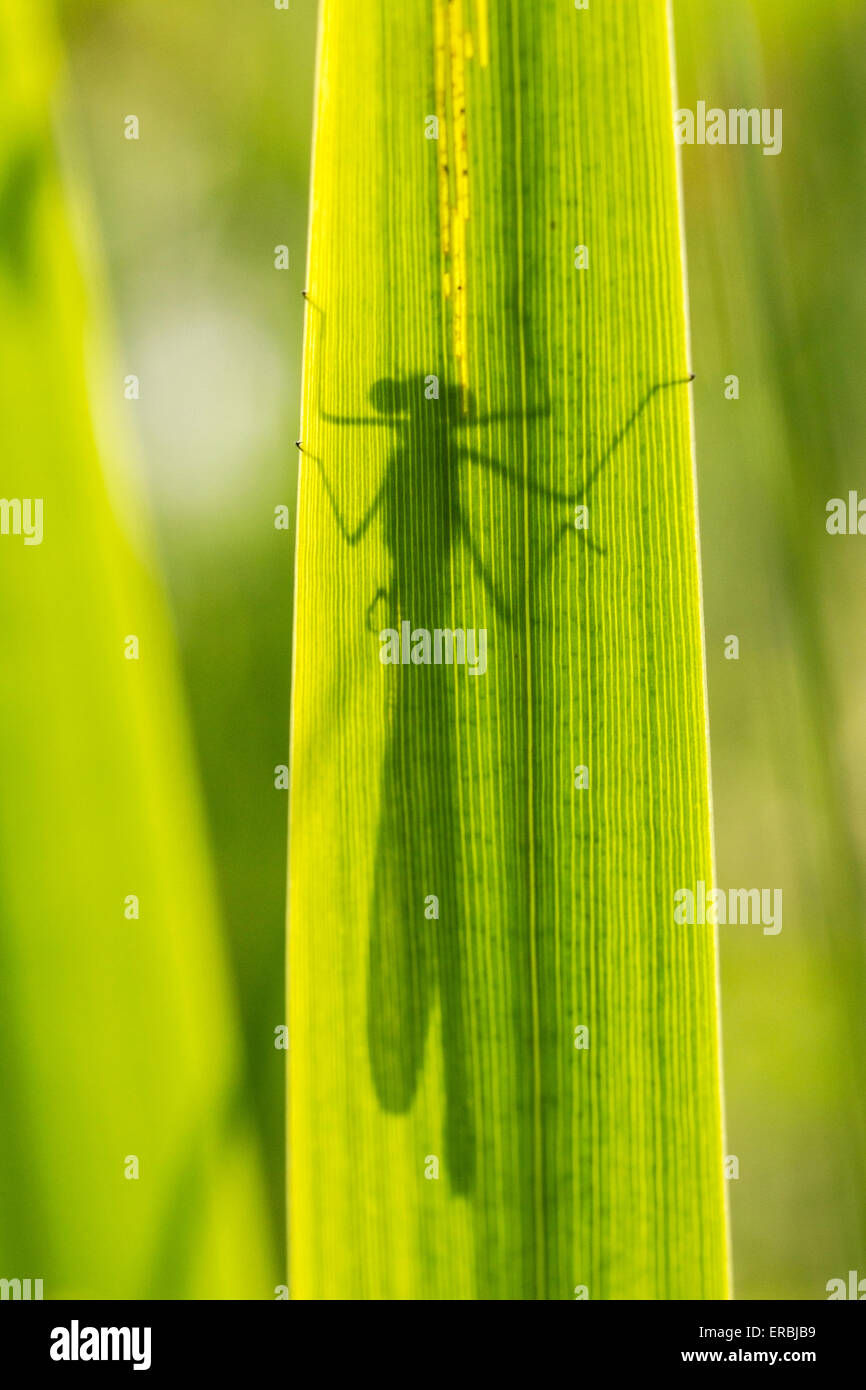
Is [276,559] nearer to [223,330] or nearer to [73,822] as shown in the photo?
[223,330]

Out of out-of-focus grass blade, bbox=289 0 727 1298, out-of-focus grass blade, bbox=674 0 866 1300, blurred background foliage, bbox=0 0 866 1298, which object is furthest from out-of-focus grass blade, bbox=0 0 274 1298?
out-of-focus grass blade, bbox=674 0 866 1300

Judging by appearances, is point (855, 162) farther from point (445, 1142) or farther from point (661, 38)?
point (445, 1142)

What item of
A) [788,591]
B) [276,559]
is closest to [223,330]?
[276,559]

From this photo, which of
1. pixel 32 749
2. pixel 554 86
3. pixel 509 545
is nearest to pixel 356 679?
pixel 509 545

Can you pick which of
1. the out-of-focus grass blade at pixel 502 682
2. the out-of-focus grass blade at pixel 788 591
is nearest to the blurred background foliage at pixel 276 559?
the out-of-focus grass blade at pixel 788 591

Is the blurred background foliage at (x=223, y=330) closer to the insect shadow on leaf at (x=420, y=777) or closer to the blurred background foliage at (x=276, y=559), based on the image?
the blurred background foliage at (x=276, y=559)
